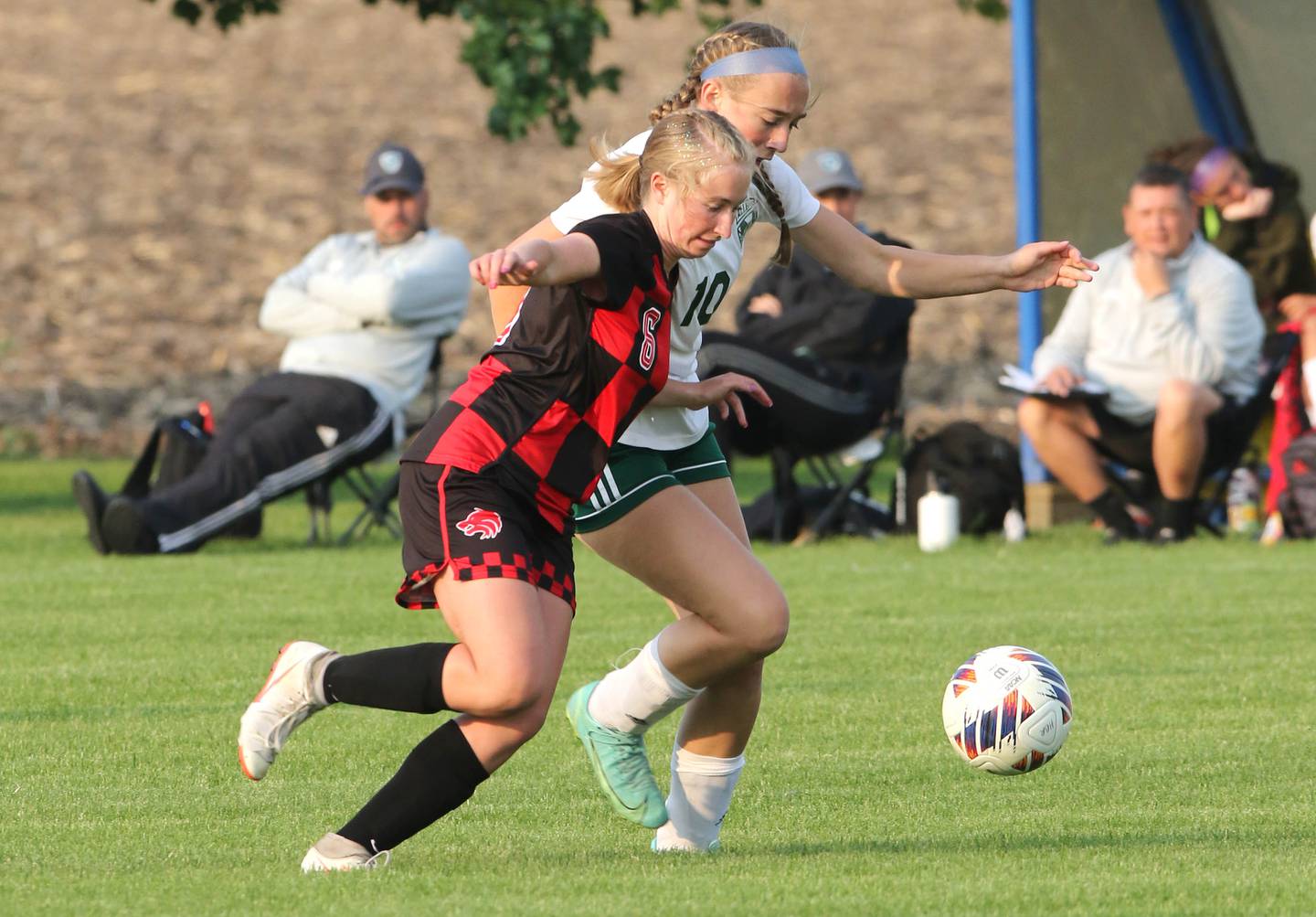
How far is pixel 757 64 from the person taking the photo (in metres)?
4.95

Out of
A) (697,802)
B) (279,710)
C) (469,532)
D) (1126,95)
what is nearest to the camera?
(469,532)

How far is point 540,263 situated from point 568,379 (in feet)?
1.32

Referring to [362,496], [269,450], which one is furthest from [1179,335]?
[269,450]

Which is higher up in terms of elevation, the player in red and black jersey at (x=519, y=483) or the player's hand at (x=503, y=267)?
the player's hand at (x=503, y=267)

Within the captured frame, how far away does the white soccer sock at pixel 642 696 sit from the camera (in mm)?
4766

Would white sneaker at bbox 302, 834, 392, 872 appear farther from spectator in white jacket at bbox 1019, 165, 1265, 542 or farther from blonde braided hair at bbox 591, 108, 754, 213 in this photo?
spectator in white jacket at bbox 1019, 165, 1265, 542

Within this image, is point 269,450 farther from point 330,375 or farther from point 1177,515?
point 1177,515

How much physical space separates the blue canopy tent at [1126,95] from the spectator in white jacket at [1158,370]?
4.67ft

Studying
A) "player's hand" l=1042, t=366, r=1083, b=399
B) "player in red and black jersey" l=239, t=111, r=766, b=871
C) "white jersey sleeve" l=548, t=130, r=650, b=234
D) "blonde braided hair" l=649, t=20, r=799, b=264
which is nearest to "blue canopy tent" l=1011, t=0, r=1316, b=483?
"player's hand" l=1042, t=366, r=1083, b=399

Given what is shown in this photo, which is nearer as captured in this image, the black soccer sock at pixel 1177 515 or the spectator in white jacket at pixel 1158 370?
the spectator in white jacket at pixel 1158 370

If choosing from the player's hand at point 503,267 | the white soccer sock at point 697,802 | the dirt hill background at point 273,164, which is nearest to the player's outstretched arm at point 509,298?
the player's hand at point 503,267

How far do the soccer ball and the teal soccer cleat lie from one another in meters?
0.91

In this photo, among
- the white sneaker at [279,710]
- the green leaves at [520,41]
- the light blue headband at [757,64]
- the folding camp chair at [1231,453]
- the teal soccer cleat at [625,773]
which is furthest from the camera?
the green leaves at [520,41]

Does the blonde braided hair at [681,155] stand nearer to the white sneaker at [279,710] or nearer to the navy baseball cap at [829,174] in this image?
the white sneaker at [279,710]
